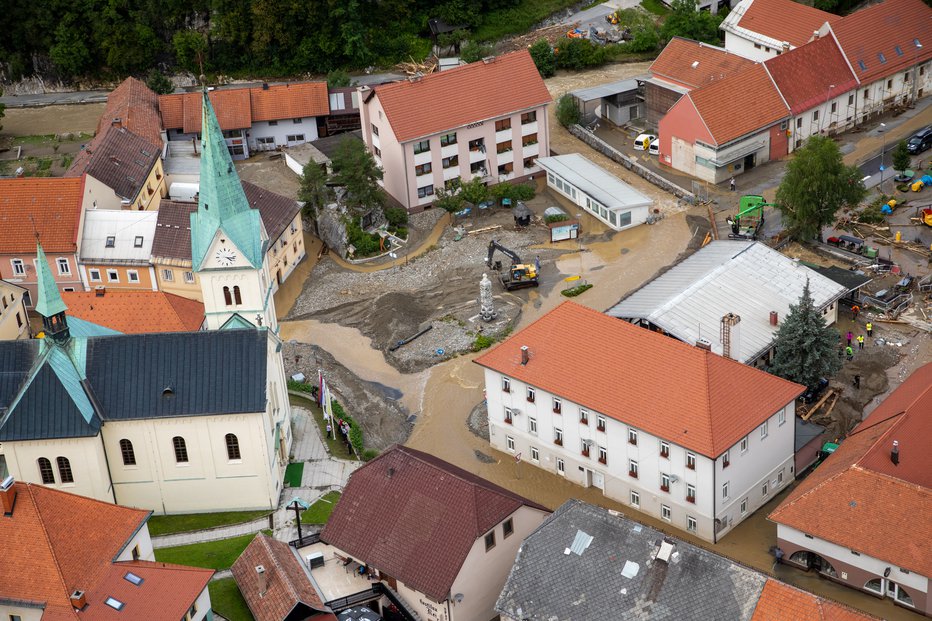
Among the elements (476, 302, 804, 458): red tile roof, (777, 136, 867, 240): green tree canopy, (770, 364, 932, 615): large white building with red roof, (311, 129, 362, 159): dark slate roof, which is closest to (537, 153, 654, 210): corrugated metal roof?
(777, 136, 867, 240): green tree canopy

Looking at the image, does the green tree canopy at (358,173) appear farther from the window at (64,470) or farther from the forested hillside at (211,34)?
the window at (64,470)

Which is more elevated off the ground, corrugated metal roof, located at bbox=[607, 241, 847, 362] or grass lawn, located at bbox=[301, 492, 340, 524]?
corrugated metal roof, located at bbox=[607, 241, 847, 362]

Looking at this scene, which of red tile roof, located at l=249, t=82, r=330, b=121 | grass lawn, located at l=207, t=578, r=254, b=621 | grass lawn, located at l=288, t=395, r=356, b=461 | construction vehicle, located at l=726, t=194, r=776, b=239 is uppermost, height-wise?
red tile roof, located at l=249, t=82, r=330, b=121

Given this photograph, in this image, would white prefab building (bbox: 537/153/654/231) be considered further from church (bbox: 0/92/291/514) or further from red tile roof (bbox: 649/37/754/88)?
church (bbox: 0/92/291/514)

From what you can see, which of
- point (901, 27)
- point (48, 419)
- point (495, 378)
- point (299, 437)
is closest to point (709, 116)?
point (901, 27)

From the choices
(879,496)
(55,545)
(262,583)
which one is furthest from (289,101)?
(879,496)

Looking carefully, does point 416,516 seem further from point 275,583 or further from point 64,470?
point 64,470

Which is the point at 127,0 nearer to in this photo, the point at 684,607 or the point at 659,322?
the point at 659,322
